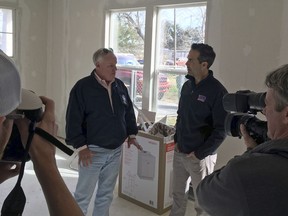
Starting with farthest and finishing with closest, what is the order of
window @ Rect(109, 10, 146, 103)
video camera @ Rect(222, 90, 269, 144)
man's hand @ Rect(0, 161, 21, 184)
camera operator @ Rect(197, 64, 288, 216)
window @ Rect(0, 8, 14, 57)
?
1. window @ Rect(0, 8, 14, 57)
2. window @ Rect(109, 10, 146, 103)
3. video camera @ Rect(222, 90, 269, 144)
4. camera operator @ Rect(197, 64, 288, 216)
5. man's hand @ Rect(0, 161, 21, 184)

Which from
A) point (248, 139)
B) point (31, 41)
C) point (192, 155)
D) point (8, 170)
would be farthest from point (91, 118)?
point (31, 41)

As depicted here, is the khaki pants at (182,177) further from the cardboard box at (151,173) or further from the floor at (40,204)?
the floor at (40,204)

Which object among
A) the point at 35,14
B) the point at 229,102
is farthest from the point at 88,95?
the point at 35,14

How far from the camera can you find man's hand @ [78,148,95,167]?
2.22 meters

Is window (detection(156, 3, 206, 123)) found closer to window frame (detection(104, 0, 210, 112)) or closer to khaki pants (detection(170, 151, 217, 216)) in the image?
window frame (detection(104, 0, 210, 112))

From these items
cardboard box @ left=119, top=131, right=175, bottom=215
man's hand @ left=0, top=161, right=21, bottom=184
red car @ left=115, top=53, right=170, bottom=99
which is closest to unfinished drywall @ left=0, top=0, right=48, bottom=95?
red car @ left=115, top=53, right=170, bottom=99

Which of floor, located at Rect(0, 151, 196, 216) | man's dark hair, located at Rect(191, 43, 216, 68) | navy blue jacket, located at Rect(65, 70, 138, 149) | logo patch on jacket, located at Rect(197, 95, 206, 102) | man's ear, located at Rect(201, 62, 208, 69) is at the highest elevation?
man's dark hair, located at Rect(191, 43, 216, 68)

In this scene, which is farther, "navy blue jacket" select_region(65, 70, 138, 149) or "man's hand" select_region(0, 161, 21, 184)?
"navy blue jacket" select_region(65, 70, 138, 149)

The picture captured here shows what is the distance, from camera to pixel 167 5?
353 cm

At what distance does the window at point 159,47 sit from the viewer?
3506 mm

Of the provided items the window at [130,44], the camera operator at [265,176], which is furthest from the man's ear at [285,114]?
the window at [130,44]

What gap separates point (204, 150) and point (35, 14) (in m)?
3.72

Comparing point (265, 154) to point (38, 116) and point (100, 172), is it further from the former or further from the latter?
point (100, 172)

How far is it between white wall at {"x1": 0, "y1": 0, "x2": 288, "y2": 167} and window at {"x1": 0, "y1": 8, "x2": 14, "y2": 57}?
5.6 inches
